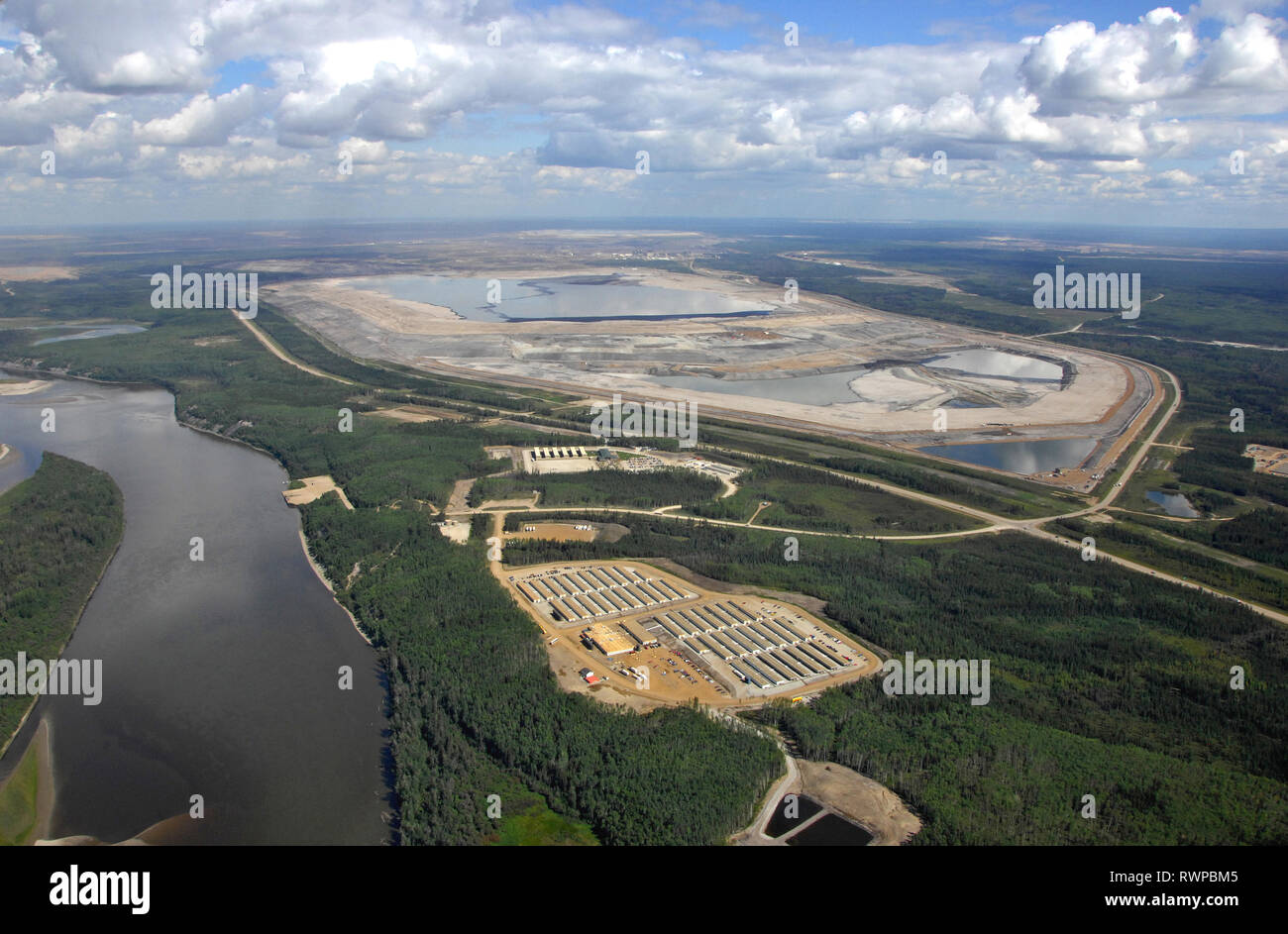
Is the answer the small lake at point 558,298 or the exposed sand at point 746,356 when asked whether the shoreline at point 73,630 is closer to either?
the exposed sand at point 746,356

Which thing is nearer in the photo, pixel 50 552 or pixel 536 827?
pixel 536 827

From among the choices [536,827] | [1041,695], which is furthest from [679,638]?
[1041,695]

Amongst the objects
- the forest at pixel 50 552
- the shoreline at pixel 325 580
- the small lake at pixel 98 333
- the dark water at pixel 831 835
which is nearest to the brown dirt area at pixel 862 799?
the dark water at pixel 831 835

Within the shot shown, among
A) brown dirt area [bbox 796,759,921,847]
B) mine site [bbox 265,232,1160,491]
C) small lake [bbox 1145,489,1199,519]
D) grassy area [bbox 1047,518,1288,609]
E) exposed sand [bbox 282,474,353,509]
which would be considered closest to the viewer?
brown dirt area [bbox 796,759,921,847]

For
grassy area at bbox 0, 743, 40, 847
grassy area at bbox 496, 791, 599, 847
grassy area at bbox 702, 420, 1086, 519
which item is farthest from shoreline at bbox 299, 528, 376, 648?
grassy area at bbox 702, 420, 1086, 519

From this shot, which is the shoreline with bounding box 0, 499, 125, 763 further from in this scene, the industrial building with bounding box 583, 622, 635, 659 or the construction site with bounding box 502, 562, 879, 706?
the industrial building with bounding box 583, 622, 635, 659

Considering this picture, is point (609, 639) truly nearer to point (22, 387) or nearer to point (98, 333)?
point (22, 387)

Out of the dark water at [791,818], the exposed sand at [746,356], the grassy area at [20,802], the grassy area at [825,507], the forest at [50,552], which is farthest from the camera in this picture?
the exposed sand at [746,356]
